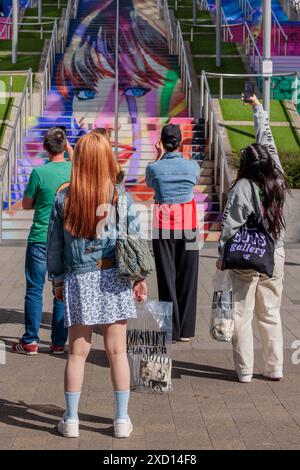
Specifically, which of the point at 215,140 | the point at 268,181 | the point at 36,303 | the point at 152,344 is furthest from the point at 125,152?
the point at 152,344

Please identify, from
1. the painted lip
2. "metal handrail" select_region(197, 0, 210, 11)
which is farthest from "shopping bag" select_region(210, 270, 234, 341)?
"metal handrail" select_region(197, 0, 210, 11)

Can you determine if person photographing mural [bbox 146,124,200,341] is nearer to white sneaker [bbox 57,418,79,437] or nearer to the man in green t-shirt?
the man in green t-shirt

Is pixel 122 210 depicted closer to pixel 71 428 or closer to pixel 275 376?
pixel 71 428

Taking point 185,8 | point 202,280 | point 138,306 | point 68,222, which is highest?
point 185,8

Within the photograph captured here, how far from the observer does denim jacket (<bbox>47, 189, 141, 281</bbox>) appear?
20.2ft

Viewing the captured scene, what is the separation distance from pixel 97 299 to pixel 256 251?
172cm

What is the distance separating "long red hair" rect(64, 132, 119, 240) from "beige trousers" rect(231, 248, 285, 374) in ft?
6.15

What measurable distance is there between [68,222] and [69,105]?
2062cm

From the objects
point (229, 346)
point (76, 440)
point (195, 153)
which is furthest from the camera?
point (195, 153)

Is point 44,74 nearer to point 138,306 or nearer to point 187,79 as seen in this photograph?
point 187,79

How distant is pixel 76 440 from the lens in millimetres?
6102

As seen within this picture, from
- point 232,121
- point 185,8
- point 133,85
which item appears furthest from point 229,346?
point 185,8

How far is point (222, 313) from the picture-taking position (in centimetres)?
754
